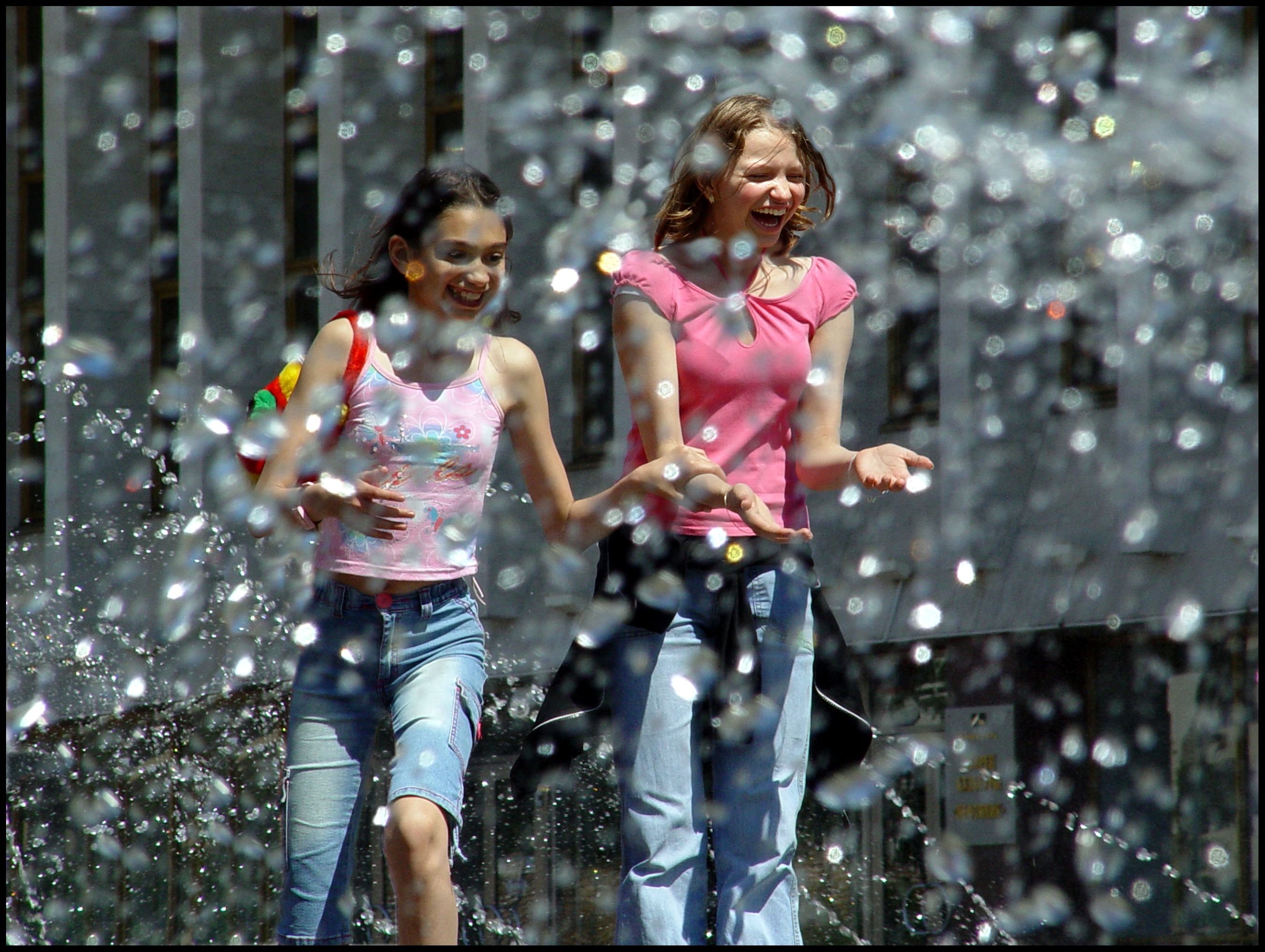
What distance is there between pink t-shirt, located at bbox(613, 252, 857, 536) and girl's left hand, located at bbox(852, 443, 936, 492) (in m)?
0.19

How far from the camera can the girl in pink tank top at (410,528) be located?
2.68 meters

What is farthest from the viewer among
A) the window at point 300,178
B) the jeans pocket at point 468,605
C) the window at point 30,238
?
the window at point 30,238

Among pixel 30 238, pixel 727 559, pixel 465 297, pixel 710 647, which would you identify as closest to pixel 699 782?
pixel 710 647

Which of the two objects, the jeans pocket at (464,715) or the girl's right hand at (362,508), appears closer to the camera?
the girl's right hand at (362,508)

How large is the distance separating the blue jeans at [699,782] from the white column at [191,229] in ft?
36.5

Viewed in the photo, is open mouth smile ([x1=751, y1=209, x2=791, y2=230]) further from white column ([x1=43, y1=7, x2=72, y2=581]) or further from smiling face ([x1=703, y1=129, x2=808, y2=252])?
white column ([x1=43, y1=7, x2=72, y2=581])

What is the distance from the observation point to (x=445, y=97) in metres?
12.5

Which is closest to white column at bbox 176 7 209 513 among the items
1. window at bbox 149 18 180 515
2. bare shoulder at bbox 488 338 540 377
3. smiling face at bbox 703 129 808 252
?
window at bbox 149 18 180 515

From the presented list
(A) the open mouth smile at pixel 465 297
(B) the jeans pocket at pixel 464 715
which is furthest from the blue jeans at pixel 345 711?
(A) the open mouth smile at pixel 465 297

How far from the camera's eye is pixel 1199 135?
700 centimetres

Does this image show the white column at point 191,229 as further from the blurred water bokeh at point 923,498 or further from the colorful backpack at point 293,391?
the colorful backpack at point 293,391

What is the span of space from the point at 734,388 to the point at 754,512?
36 cm

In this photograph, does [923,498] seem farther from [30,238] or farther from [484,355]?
[30,238]

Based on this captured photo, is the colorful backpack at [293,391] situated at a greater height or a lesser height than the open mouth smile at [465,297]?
lesser
